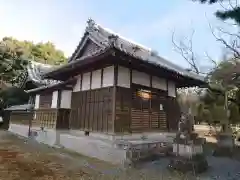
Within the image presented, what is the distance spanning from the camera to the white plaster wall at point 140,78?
12086 mm

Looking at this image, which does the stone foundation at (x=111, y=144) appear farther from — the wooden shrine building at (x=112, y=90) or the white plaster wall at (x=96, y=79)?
the white plaster wall at (x=96, y=79)

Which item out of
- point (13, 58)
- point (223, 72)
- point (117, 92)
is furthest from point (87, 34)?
point (13, 58)

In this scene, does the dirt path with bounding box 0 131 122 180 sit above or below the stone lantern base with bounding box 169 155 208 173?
below

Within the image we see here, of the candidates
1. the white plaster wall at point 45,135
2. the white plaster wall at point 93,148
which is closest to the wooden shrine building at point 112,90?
the white plaster wall at point 45,135

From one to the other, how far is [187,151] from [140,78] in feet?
17.3

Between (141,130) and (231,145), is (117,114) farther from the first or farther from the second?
(231,145)

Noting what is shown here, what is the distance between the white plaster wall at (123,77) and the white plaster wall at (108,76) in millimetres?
358

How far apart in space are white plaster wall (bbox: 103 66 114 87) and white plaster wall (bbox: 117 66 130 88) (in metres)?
0.36

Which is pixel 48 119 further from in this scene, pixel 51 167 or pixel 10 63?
pixel 10 63

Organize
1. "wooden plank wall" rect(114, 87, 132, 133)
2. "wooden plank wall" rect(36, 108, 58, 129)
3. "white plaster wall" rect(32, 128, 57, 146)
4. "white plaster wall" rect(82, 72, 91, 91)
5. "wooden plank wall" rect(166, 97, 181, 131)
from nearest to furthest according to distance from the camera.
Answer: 1. "wooden plank wall" rect(114, 87, 132, 133)
2. "white plaster wall" rect(82, 72, 91, 91)
3. "wooden plank wall" rect(166, 97, 181, 131)
4. "white plaster wall" rect(32, 128, 57, 146)
5. "wooden plank wall" rect(36, 108, 58, 129)

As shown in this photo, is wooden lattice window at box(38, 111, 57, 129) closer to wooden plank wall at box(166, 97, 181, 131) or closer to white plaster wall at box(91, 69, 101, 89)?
white plaster wall at box(91, 69, 101, 89)

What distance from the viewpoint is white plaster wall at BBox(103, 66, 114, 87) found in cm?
1135

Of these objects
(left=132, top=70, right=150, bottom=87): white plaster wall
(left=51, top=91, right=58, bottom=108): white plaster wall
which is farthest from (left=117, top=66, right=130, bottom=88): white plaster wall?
(left=51, top=91, right=58, bottom=108): white plaster wall

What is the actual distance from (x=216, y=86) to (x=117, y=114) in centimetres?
740
